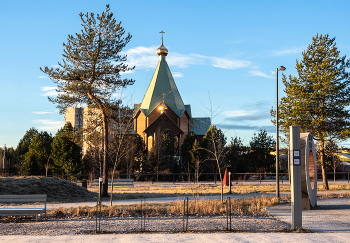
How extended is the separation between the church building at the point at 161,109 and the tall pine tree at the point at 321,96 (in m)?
25.0

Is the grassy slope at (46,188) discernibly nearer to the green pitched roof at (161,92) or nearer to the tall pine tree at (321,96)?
the tall pine tree at (321,96)

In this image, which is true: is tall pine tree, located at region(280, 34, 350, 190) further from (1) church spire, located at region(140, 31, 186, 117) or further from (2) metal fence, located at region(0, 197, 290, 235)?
(1) church spire, located at region(140, 31, 186, 117)

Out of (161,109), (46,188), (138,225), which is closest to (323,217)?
(138,225)

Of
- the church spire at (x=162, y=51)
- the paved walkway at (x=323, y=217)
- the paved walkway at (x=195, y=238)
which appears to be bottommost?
Answer: the paved walkway at (x=323, y=217)

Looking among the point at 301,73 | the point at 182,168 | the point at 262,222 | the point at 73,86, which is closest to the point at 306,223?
the point at 262,222

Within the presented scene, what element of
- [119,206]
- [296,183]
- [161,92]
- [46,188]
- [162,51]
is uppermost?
[162,51]

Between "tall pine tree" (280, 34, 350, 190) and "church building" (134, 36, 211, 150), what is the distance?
25.0 m

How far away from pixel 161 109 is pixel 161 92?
363cm

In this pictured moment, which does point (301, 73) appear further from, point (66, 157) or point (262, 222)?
point (66, 157)

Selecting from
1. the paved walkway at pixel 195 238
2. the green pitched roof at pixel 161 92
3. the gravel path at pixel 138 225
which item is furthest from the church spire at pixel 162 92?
the paved walkway at pixel 195 238

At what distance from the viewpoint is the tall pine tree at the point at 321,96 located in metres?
28.5

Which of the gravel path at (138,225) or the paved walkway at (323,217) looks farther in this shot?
the paved walkway at (323,217)

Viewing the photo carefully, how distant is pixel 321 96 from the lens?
94.8ft

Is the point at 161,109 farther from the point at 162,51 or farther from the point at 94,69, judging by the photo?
the point at 94,69
